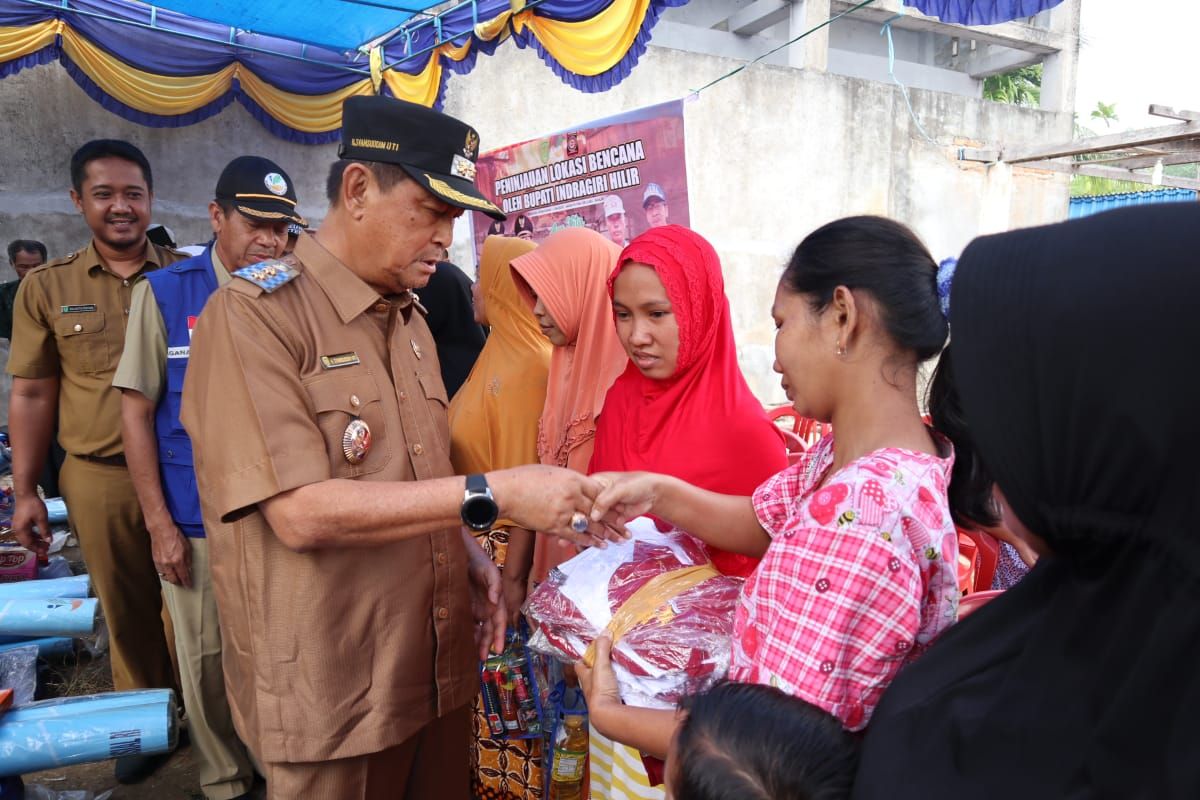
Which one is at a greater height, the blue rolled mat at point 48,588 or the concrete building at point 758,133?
the concrete building at point 758,133

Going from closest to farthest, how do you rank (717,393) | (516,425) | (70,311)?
(717,393)
(516,425)
(70,311)

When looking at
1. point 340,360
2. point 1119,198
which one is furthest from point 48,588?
point 1119,198

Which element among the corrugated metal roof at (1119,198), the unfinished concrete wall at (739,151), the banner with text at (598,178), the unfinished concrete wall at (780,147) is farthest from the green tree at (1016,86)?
the banner with text at (598,178)

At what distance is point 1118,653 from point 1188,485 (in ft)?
0.59

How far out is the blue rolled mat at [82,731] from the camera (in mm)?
2426

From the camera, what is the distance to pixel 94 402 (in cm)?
339

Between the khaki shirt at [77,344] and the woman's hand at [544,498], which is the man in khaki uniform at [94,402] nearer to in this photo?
the khaki shirt at [77,344]

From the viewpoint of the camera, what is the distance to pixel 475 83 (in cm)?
828

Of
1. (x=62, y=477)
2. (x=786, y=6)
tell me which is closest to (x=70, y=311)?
(x=62, y=477)

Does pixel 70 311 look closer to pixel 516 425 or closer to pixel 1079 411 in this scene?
pixel 516 425

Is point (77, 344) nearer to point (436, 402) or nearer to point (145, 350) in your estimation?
point (145, 350)

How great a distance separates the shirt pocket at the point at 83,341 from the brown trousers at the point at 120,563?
1.40 ft

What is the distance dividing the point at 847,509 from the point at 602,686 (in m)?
0.65

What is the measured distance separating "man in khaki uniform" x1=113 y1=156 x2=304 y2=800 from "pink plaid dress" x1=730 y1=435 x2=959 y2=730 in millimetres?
2487
